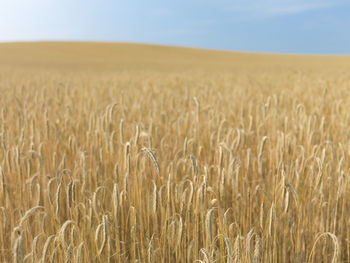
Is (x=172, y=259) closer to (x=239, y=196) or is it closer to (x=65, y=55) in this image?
(x=239, y=196)

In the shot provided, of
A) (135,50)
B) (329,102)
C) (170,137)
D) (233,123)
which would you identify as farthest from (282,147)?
(135,50)

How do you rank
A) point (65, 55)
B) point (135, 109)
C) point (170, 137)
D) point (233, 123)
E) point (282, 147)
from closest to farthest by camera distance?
point (282, 147) < point (170, 137) < point (233, 123) < point (135, 109) < point (65, 55)

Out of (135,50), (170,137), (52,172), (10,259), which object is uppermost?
(135,50)

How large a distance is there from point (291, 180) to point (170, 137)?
1.07m

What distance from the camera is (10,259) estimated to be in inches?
60.6

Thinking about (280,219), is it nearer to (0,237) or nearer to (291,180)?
(291,180)

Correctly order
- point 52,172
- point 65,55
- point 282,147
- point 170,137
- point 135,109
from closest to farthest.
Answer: point 282,147 < point 52,172 < point 170,137 < point 135,109 < point 65,55

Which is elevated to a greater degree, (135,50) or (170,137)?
(135,50)

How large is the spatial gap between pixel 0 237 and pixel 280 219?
1244 mm

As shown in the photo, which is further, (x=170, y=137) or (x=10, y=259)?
(x=170, y=137)

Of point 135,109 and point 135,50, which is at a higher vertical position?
point 135,50

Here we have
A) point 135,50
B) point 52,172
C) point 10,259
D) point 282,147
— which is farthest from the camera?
point 135,50

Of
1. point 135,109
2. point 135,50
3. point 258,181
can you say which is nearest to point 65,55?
→ point 135,50

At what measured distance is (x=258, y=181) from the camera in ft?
6.95
